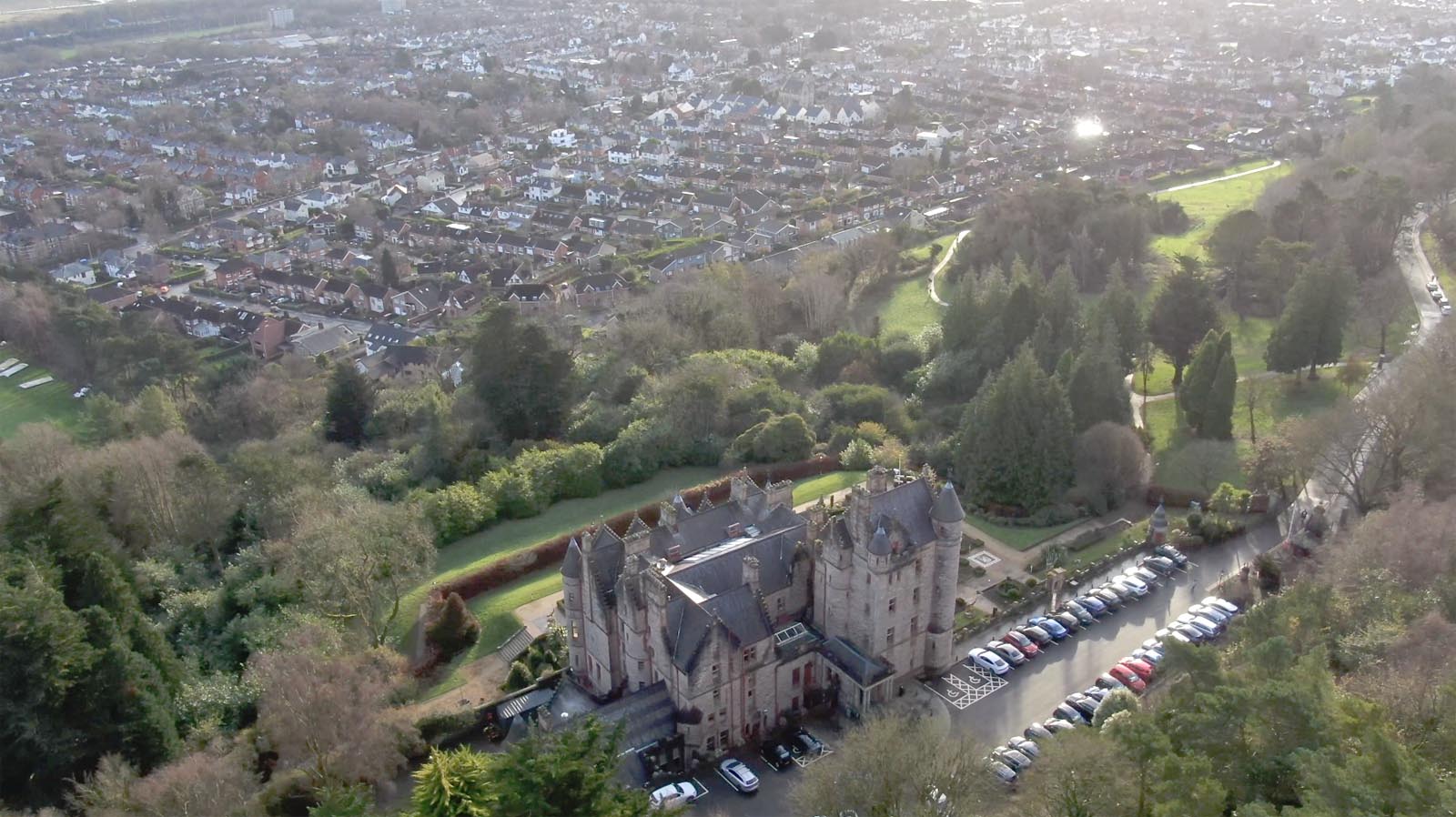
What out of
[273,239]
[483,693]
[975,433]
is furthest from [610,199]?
[483,693]

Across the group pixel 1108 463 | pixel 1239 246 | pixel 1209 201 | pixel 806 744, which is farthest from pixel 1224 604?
pixel 1209 201

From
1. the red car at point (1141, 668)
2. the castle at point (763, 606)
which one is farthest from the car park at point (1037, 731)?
the red car at point (1141, 668)

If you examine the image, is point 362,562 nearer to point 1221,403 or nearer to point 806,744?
point 806,744

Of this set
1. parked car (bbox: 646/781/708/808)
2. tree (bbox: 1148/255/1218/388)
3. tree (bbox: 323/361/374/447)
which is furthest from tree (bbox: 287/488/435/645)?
tree (bbox: 1148/255/1218/388)

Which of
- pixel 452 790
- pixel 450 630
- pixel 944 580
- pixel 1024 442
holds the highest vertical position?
pixel 452 790

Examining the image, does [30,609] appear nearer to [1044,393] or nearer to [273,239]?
[1044,393]

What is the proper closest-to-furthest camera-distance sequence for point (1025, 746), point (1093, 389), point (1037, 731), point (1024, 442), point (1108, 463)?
point (1025, 746), point (1037, 731), point (1024, 442), point (1108, 463), point (1093, 389)

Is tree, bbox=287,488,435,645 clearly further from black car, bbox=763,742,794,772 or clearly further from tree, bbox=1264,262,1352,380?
tree, bbox=1264,262,1352,380
